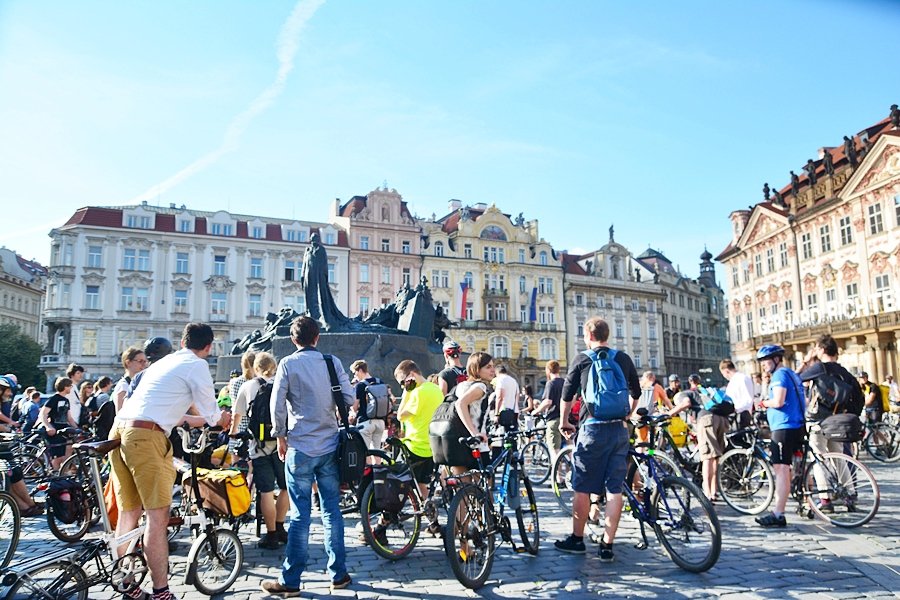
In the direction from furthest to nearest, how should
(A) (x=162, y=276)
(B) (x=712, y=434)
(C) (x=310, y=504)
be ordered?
(A) (x=162, y=276) → (B) (x=712, y=434) → (C) (x=310, y=504)

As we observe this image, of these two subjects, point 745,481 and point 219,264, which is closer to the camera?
point 745,481

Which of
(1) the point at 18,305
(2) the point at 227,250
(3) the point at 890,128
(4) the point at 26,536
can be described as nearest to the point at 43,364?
(2) the point at 227,250

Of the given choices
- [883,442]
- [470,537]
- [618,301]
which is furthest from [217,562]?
[618,301]

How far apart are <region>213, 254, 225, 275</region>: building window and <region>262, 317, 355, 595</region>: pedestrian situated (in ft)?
154

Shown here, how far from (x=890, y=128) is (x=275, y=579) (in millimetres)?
37259

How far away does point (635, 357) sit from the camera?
2488 inches

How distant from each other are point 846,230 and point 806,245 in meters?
3.36

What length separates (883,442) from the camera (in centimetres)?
1231

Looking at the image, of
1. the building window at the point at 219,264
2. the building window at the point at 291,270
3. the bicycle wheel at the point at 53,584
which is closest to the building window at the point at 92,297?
the building window at the point at 219,264

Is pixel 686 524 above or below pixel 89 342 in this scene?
below

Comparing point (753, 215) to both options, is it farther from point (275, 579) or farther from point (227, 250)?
point (275, 579)

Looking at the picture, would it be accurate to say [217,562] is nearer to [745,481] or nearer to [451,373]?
[451,373]

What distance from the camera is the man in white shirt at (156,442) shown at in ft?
13.7

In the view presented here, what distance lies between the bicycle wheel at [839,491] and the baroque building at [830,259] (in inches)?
1096
